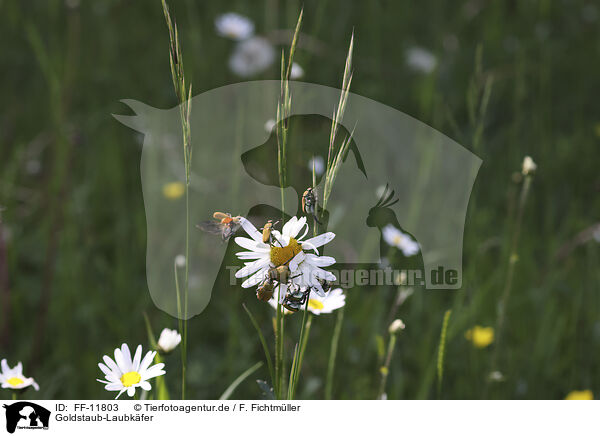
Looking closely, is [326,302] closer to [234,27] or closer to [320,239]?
[320,239]

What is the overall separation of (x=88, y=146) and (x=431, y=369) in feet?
4.02

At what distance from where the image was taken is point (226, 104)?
1.83 m

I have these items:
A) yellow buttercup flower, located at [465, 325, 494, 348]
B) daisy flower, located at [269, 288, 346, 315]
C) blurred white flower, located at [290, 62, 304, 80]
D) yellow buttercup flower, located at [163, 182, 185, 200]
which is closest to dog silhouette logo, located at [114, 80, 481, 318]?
yellow buttercup flower, located at [163, 182, 185, 200]

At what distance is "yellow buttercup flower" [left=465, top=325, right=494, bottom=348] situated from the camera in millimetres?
1292

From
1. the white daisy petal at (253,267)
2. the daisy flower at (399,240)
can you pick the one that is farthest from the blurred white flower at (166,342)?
the daisy flower at (399,240)

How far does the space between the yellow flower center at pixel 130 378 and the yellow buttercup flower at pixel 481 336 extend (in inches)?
30.3

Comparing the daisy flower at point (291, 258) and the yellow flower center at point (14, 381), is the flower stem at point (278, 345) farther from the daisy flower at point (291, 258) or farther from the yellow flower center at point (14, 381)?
→ the yellow flower center at point (14, 381)

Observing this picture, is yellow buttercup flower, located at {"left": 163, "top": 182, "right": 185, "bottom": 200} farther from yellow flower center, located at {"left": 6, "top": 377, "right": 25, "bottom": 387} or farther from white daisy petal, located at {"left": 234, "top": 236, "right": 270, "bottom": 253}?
white daisy petal, located at {"left": 234, "top": 236, "right": 270, "bottom": 253}

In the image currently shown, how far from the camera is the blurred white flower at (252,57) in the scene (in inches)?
75.2

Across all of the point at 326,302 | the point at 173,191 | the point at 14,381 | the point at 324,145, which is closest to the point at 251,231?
the point at 326,302
